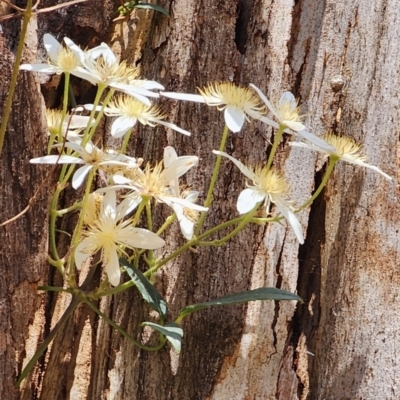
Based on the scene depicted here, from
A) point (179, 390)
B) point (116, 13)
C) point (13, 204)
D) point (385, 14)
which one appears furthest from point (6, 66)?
point (385, 14)

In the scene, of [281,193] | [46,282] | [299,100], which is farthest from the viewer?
[299,100]

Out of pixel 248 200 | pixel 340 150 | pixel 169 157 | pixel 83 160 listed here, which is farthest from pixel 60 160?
pixel 340 150

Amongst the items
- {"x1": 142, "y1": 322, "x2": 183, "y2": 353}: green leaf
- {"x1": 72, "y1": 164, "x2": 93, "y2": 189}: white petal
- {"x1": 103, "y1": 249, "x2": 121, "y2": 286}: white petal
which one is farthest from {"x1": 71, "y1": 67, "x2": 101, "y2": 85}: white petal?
{"x1": 142, "y1": 322, "x2": 183, "y2": 353}: green leaf

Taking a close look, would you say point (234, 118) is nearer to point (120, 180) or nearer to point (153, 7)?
point (120, 180)

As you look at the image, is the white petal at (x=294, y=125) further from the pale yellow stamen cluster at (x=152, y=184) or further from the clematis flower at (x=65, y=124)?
the clematis flower at (x=65, y=124)

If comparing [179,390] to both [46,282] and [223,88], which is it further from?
[223,88]

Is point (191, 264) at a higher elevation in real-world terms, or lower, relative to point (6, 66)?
lower
